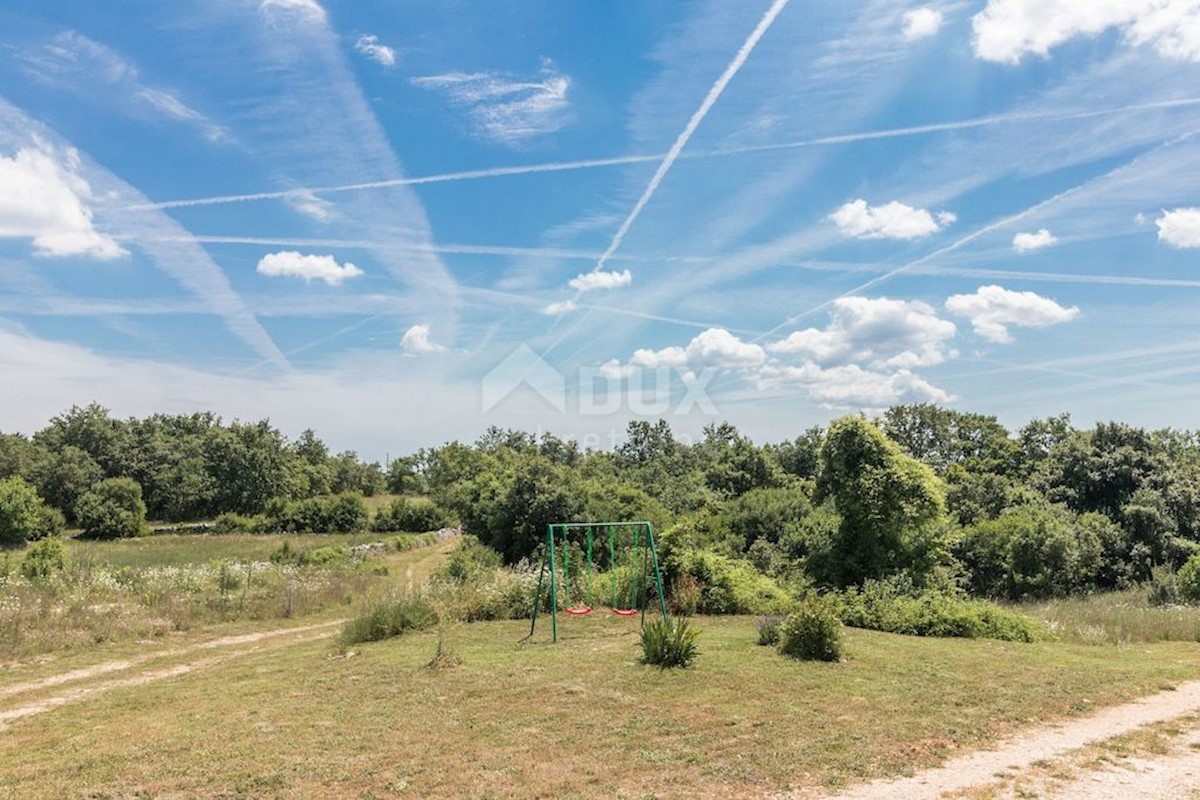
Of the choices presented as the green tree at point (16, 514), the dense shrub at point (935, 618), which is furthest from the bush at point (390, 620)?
the green tree at point (16, 514)

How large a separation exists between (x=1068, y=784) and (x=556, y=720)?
4825 mm

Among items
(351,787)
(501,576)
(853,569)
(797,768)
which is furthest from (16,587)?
(853,569)

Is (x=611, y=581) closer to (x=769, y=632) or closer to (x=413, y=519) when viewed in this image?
(x=769, y=632)

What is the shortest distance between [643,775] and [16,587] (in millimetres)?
18641

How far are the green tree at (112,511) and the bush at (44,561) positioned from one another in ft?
107

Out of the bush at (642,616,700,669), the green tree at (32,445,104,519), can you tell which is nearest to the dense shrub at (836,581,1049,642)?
the bush at (642,616,700,669)

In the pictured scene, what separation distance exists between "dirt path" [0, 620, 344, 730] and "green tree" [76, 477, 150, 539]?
42399 mm

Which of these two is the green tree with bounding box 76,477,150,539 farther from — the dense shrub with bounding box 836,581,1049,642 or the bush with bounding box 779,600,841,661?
→ the bush with bounding box 779,600,841,661

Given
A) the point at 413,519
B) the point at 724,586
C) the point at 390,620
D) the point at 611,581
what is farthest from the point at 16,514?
the point at 724,586

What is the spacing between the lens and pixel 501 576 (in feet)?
57.1

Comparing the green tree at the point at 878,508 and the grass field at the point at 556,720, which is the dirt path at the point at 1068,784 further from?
the green tree at the point at 878,508

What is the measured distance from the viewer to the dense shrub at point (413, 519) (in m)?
51.6

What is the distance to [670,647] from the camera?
10180mm

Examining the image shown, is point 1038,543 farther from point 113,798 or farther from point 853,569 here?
point 113,798
